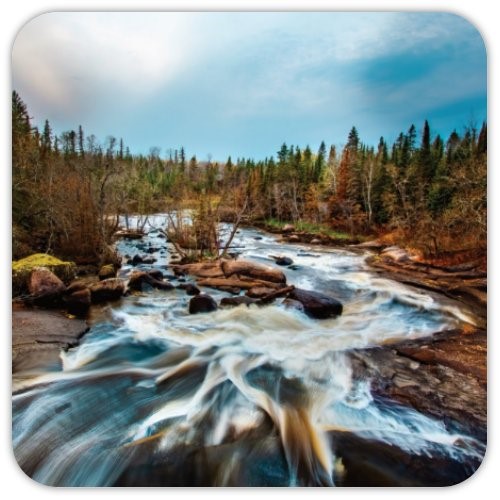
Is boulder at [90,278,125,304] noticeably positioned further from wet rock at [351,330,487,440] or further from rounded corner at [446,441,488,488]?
rounded corner at [446,441,488,488]

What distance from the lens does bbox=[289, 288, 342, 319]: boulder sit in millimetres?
3604

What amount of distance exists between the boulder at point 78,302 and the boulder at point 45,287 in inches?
5.7

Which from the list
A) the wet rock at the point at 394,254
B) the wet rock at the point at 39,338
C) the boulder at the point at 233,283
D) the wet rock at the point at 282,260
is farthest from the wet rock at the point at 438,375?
the wet rock at the point at 39,338

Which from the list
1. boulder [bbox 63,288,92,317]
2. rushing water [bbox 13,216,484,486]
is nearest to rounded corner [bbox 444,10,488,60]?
rushing water [bbox 13,216,484,486]

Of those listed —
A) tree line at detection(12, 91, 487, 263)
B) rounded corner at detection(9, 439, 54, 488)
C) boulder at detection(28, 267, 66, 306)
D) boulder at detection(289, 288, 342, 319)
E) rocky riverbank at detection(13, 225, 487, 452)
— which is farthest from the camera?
boulder at detection(289, 288, 342, 319)

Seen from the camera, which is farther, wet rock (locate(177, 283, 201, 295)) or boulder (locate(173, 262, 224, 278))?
boulder (locate(173, 262, 224, 278))

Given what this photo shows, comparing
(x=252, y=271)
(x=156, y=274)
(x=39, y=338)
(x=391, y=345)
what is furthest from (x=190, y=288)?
(x=391, y=345)

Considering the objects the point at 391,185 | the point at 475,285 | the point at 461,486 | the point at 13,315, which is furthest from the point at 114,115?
the point at 461,486

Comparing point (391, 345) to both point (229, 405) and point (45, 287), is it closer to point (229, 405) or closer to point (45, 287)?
point (229, 405)

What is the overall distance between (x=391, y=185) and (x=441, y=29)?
138cm

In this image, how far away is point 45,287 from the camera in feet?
10.6

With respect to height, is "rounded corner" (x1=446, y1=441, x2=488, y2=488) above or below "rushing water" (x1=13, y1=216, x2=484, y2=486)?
below

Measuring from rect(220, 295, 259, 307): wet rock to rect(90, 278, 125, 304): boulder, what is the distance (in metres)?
1.36

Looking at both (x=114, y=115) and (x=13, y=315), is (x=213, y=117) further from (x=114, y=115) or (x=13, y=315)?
(x=13, y=315)
